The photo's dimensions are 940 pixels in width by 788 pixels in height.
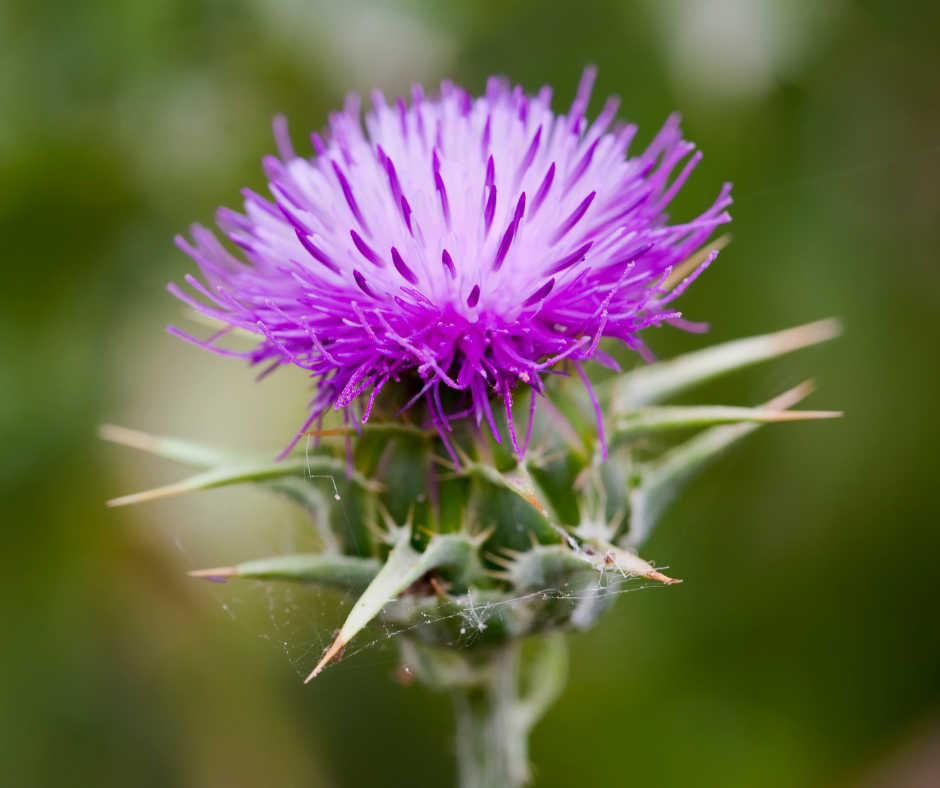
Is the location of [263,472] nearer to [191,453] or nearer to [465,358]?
[191,453]

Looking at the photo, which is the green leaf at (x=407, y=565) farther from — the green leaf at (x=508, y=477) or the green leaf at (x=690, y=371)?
the green leaf at (x=690, y=371)

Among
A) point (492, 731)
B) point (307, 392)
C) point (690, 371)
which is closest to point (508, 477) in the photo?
point (690, 371)

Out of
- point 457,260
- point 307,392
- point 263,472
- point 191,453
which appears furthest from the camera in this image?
point 307,392

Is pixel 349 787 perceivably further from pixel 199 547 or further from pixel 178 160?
pixel 178 160

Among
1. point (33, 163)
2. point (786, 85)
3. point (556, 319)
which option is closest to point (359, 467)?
point (556, 319)

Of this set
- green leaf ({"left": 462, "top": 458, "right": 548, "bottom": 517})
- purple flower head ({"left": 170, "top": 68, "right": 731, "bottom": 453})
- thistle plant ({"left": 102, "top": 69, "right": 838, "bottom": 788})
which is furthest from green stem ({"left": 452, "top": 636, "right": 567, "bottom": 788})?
purple flower head ({"left": 170, "top": 68, "right": 731, "bottom": 453})

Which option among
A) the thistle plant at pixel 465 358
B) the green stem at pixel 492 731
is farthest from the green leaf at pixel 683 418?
the green stem at pixel 492 731
